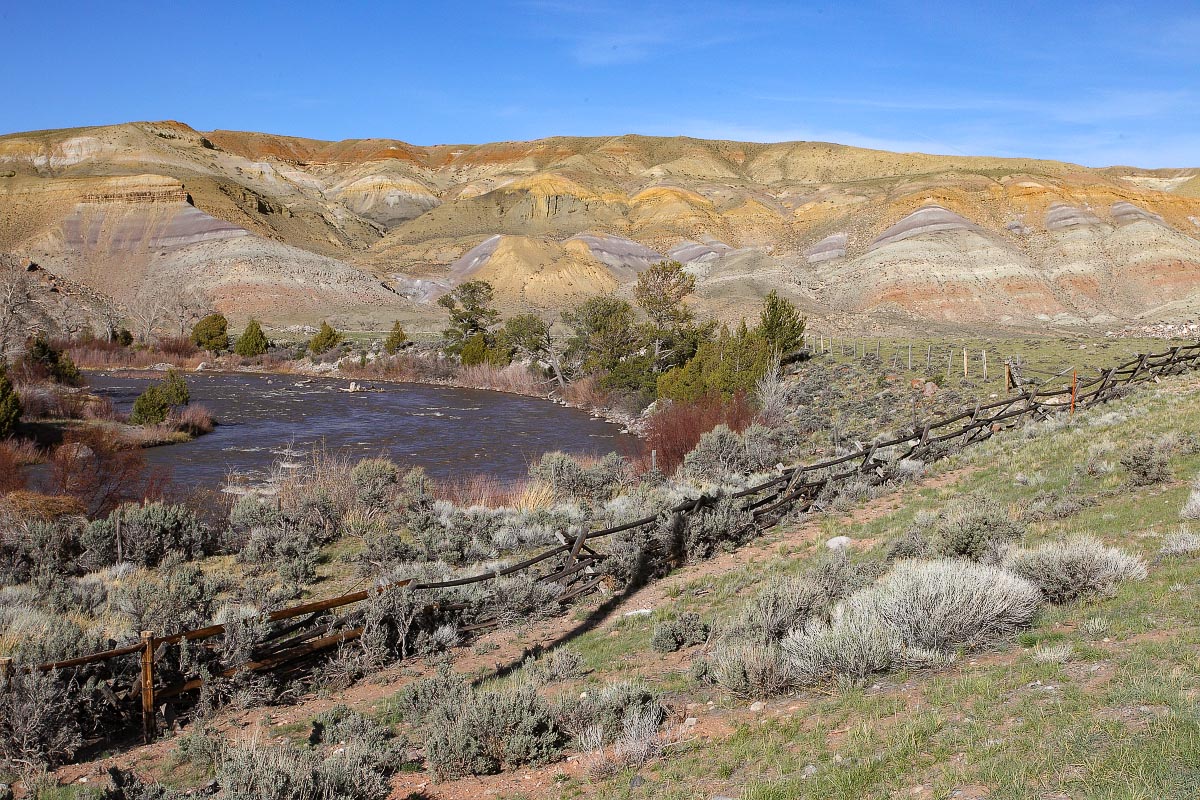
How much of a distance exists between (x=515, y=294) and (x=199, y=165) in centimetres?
6962

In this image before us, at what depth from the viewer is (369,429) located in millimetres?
28656

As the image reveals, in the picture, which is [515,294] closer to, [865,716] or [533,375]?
[533,375]

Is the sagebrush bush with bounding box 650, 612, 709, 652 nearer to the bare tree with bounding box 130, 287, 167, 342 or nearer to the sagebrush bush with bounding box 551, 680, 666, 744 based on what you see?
the sagebrush bush with bounding box 551, 680, 666, 744

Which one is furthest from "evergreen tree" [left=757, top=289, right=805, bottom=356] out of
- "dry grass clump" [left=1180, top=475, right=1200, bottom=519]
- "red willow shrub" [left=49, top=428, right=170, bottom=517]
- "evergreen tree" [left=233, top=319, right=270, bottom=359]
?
"evergreen tree" [left=233, top=319, right=270, bottom=359]

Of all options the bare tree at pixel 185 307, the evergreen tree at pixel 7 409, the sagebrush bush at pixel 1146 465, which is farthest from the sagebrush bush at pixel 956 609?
the bare tree at pixel 185 307

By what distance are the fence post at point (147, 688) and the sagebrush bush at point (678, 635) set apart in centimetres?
427

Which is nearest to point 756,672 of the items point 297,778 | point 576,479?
point 297,778

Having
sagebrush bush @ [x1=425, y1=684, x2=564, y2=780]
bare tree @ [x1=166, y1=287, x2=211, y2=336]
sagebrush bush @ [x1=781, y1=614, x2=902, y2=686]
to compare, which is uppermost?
bare tree @ [x1=166, y1=287, x2=211, y2=336]

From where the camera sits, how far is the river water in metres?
22.8

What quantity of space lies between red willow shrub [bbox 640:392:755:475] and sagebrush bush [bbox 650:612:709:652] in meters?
11.8

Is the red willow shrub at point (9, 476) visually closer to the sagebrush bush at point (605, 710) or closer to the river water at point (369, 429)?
the river water at point (369, 429)

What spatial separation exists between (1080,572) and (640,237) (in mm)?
84577

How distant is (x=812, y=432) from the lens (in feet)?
75.7

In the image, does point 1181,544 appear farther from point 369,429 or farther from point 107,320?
point 107,320
